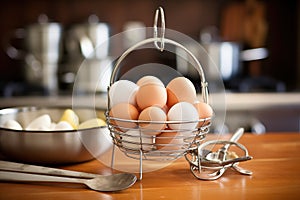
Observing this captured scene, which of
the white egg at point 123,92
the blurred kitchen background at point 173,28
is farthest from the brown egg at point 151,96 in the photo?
the blurred kitchen background at point 173,28

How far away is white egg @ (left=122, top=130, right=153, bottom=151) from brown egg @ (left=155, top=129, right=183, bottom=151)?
0.04 feet

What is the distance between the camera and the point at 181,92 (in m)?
0.69

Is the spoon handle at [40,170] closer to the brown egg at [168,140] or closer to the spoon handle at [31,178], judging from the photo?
the spoon handle at [31,178]

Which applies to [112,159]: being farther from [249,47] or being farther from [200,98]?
[249,47]

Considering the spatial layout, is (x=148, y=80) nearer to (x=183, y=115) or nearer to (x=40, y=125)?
(x=183, y=115)

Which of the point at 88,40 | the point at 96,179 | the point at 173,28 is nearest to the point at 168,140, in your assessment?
the point at 96,179

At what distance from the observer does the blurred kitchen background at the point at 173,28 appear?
205cm

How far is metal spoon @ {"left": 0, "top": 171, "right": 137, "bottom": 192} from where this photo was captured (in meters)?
0.63

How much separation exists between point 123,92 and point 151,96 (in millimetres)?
48

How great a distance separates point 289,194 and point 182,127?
7.1 inches

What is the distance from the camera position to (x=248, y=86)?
2.03 meters

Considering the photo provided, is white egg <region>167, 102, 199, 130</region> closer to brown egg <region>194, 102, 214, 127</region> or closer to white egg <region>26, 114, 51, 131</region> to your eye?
brown egg <region>194, 102, 214, 127</region>

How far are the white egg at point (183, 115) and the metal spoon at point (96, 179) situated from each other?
106mm

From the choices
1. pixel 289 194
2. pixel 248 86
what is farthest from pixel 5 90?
pixel 289 194
